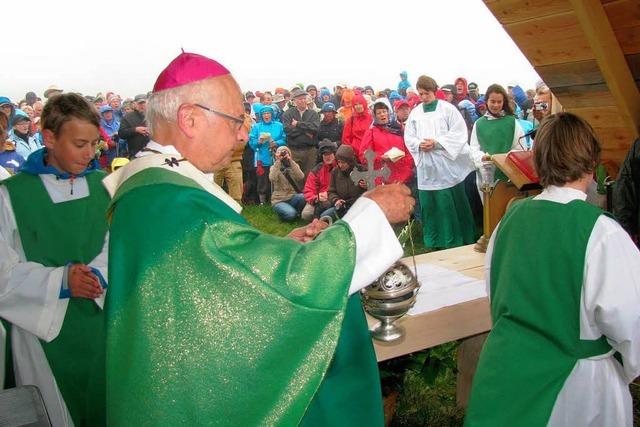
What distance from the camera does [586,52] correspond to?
10.2 feet

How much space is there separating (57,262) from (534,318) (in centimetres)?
209

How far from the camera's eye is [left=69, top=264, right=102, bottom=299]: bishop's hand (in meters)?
2.41

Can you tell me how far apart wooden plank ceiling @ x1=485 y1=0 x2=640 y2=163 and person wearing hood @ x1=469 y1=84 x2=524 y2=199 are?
2896 mm

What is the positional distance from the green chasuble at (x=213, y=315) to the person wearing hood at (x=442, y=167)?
5.64 metres

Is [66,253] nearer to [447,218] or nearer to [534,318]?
[534,318]

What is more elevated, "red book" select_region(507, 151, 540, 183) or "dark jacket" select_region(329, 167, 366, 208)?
"red book" select_region(507, 151, 540, 183)

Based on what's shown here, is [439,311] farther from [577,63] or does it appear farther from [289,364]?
[577,63]

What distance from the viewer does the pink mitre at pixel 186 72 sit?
1.64 meters

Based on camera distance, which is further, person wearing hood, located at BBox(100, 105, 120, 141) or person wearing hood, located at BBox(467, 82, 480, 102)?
person wearing hood, located at BBox(467, 82, 480, 102)

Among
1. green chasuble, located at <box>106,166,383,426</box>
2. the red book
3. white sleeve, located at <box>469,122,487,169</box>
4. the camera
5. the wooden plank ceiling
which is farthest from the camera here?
the camera

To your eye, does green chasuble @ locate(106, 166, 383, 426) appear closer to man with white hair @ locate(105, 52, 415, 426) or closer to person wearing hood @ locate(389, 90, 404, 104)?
man with white hair @ locate(105, 52, 415, 426)

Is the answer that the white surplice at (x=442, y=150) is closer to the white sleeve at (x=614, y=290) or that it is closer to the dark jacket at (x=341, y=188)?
the dark jacket at (x=341, y=188)

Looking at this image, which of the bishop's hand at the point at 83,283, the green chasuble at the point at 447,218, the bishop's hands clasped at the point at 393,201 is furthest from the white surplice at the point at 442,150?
the bishop's hands clasped at the point at 393,201

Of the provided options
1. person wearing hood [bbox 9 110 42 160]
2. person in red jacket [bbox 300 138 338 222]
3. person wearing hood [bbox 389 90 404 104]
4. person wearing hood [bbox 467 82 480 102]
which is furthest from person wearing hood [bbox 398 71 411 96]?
person wearing hood [bbox 9 110 42 160]
